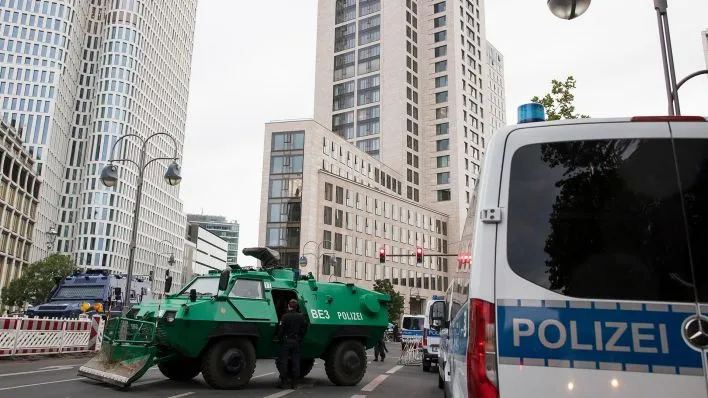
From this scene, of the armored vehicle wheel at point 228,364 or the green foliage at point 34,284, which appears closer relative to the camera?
the armored vehicle wheel at point 228,364

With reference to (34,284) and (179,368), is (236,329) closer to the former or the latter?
(179,368)

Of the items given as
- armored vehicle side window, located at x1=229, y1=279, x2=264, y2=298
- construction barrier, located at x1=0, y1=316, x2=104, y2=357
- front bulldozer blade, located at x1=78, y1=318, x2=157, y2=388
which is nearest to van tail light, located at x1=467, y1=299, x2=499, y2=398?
front bulldozer blade, located at x1=78, y1=318, x2=157, y2=388

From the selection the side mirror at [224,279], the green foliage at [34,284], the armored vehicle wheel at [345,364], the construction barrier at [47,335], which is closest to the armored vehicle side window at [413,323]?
the construction barrier at [47,335]

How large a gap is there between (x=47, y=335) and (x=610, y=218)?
19.7 meters

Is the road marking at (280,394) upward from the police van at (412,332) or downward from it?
downward

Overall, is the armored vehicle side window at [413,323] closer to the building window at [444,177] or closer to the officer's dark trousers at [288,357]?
the officer's dark trousers at [288,357]

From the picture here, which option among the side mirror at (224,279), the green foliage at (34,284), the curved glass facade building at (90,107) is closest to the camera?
the side mirror at (224,279)

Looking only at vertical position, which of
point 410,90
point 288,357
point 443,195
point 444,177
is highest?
point 410,90

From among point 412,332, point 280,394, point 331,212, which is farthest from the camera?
point 331,212

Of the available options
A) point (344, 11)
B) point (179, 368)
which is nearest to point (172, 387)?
point (179, 368)

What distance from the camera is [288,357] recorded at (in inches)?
454

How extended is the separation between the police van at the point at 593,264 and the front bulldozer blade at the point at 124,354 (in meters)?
8.24

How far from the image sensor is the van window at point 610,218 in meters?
3.07

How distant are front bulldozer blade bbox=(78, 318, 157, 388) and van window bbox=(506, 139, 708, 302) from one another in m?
8.66
